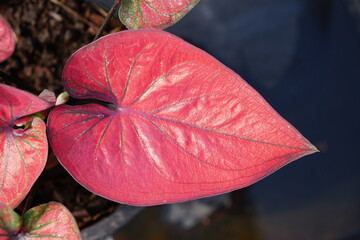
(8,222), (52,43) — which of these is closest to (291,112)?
(52,43)

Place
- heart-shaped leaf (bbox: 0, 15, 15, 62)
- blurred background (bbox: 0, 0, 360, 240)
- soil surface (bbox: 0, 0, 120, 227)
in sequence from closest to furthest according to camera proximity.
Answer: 1. heart-shaped leaf (bbox: 0, 15, 15, 62)
2. soil surface (bbox: 0, 0, 120, 227)
3. blurred background (bbox: 0, 0, 360, 240)

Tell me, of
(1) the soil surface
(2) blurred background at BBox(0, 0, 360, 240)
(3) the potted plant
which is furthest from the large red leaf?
(2) blurred background at BBox(0, 0, 360, 240)

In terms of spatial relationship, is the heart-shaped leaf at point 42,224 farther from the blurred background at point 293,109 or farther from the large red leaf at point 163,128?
the blurred background at point 293,109

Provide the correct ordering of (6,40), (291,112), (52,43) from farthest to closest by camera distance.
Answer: (291,112) → (52,43) → (6,40)

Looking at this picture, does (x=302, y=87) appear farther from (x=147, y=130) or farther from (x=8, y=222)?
(x=8, y=222)

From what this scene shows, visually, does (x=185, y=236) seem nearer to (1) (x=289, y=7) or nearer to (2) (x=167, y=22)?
(1) (x=289, y=7)

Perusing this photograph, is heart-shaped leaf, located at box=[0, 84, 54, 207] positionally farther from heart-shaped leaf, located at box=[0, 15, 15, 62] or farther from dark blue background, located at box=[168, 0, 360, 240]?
dark blue background, located at box=[168, 0, 360, 240]
